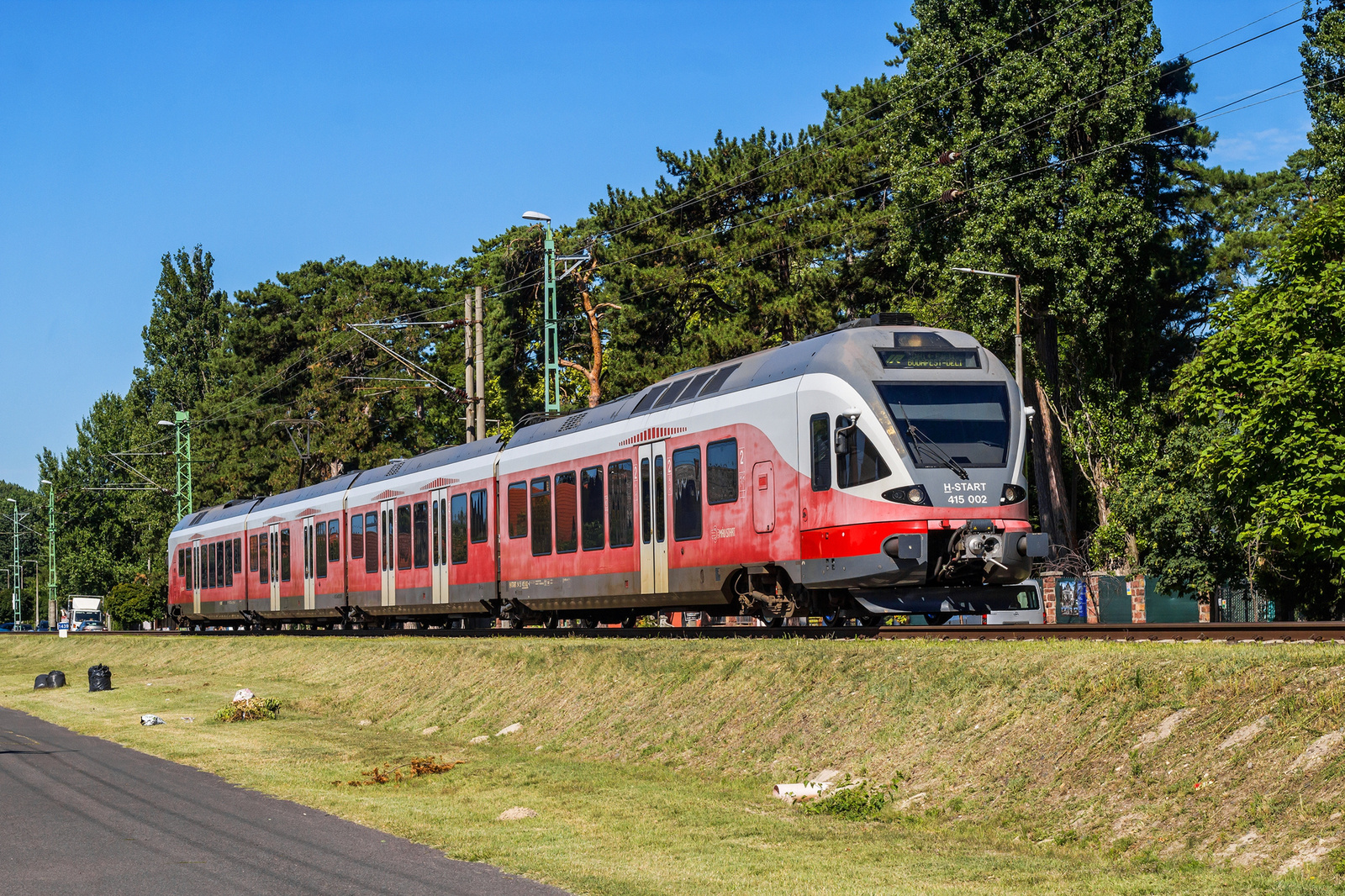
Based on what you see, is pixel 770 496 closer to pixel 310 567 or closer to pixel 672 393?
pixel 672 393

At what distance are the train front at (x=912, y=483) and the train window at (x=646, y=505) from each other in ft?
13.5

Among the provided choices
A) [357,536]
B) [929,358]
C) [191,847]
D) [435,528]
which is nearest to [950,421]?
[929,358]

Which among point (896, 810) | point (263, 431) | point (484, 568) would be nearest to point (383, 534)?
point (484, 568)

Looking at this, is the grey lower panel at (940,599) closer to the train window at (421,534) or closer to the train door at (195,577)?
the train window at (421,534)

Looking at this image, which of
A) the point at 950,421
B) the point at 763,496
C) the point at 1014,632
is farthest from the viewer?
the point at 763,496

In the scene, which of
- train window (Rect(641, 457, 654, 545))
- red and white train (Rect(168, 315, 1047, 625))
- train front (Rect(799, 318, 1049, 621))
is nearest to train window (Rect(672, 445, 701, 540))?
red and white train (Rect(168, 315, 1047, 625))

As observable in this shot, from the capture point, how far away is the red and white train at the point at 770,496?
18.9 meters

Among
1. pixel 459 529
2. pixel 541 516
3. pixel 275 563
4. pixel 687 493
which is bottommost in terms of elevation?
pixel 275 563

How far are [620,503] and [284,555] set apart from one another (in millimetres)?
20740

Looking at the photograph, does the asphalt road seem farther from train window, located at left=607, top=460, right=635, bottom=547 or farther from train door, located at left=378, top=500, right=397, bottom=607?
train door, located at left=378, top=500, right=397, bottom=607

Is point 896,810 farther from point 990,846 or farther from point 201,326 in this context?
point 201,326

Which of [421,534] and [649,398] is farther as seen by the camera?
[421,534]

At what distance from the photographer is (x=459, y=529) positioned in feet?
102

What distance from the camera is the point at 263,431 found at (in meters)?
87.9
